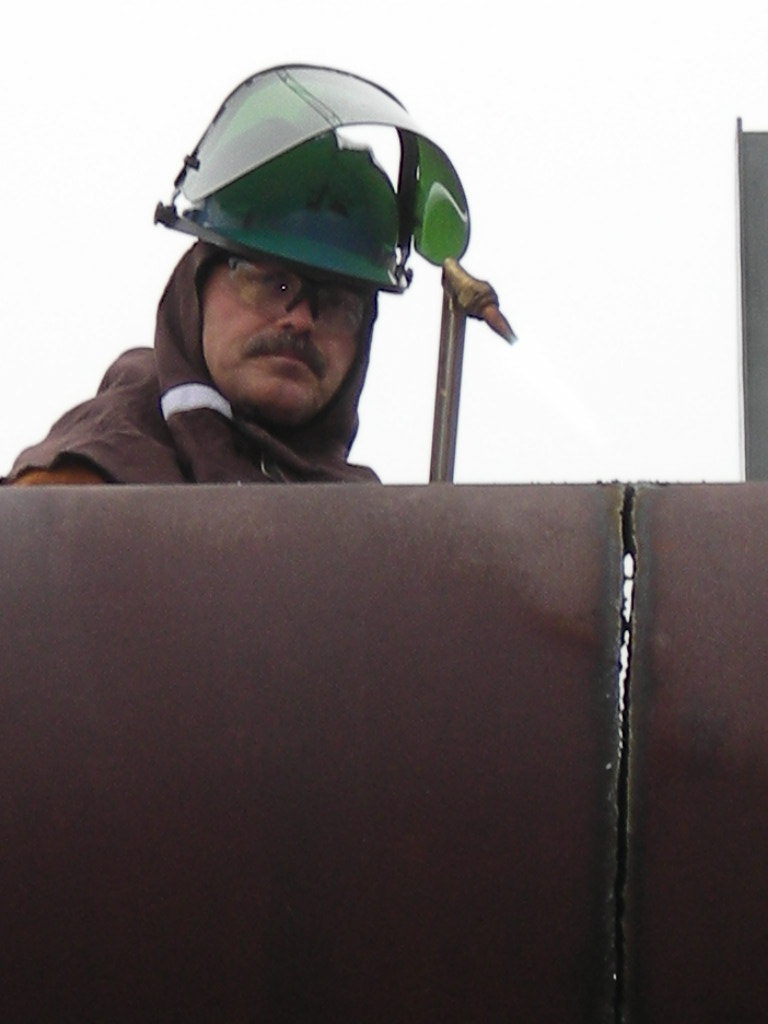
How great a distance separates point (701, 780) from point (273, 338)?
119 cm

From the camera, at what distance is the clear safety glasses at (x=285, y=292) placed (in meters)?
1.83

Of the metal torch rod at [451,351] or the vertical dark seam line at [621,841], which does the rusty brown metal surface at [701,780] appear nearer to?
the vertical dark seam line at [621,841]

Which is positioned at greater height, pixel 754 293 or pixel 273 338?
pixel 754 293

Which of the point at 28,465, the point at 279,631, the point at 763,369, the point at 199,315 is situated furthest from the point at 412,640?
the point at 763,369

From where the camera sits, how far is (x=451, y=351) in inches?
64.7

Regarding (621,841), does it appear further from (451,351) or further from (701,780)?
(451,351)

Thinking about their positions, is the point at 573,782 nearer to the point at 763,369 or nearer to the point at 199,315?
the point at 199,315

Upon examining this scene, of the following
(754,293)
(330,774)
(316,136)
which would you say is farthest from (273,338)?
(330,774)

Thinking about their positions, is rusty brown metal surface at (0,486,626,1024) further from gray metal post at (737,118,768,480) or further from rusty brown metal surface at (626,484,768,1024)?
gray metal post at (737,118,768,480)

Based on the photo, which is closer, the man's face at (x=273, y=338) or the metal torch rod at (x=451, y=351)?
the metal torch rod at (x=451, y=351)

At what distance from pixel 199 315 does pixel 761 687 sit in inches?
50.6

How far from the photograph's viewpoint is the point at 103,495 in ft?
2.60

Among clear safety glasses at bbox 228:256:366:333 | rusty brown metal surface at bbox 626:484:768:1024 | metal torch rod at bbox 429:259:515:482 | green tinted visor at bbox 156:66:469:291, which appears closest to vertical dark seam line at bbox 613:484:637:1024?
rusty brown metal surface at bbox 626:484:768:1024

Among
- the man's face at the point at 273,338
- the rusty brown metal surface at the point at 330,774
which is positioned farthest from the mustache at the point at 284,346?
the rusty brown metal surface at the point at 330,774
